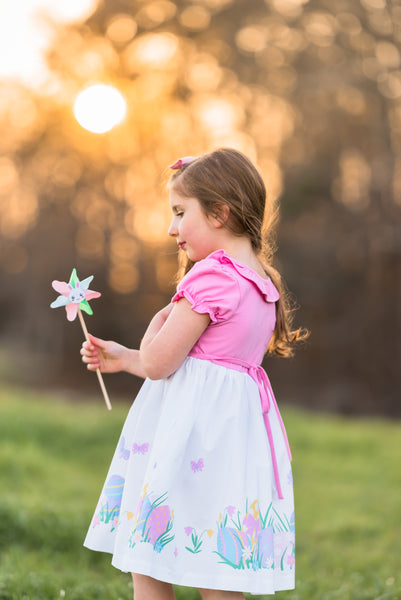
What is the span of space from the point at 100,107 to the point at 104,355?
11.3 metres

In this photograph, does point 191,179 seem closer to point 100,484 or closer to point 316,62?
point 100,484

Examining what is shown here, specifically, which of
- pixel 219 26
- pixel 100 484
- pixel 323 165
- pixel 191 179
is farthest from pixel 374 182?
pixel 191 179

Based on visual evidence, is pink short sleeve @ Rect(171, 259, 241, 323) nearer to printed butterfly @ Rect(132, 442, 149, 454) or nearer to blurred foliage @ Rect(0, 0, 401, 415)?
printed butterfly @ Rect(132, 442, 149, 454)

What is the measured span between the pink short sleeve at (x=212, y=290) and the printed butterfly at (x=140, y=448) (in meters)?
0.39

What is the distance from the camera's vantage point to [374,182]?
13.4 m

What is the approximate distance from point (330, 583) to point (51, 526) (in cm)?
147

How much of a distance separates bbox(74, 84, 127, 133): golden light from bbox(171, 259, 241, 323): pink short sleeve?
1115 centimetres

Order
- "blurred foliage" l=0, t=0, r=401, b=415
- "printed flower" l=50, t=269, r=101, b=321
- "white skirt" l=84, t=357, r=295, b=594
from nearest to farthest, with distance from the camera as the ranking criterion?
"white skirt" l=84, t=357, r=295, b=594, "printed flower" l=50, t=269, r=101, b=321, "blurred foliage" l=0, t=0, r=401, b=415

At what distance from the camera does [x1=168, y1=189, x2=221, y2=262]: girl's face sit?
1984 millimetres

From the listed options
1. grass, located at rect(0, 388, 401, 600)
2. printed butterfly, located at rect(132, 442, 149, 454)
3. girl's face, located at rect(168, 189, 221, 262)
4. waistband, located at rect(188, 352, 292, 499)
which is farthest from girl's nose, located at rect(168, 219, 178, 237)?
grass, located at rect(0, 388, 401, 600)

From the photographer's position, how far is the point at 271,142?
13180mm

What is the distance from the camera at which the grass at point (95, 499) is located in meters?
3.10

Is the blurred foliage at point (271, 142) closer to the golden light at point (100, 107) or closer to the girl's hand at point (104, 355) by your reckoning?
the golden light at point (100, 107)

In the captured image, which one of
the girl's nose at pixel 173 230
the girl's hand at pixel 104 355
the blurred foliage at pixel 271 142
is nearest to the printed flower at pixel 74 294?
the girl's hand at pixel 104 355
